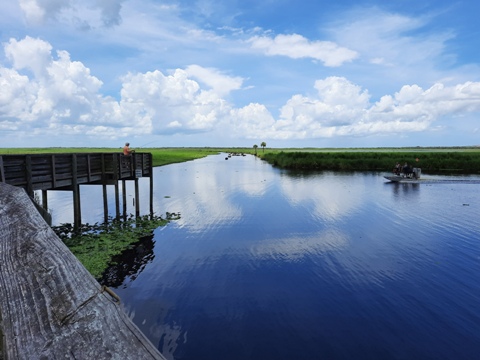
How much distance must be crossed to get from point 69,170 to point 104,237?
469 centimetres

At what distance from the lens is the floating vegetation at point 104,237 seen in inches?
680

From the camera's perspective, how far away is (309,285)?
1489 cm

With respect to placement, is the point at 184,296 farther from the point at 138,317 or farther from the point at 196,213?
the point at 196,213

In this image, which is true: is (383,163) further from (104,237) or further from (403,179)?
(104,237)

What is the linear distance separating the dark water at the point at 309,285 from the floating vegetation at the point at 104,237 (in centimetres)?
98

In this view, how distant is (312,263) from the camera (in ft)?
57.6

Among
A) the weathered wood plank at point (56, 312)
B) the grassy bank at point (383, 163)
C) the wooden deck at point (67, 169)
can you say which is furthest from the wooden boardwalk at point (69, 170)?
the grassy bank at point (383, 163)

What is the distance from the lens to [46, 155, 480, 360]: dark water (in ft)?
35.3

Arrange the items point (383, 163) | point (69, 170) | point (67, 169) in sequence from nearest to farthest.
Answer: point (67, 169), point (69, 170), point (383, 163)

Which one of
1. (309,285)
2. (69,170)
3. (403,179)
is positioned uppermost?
(69,170)

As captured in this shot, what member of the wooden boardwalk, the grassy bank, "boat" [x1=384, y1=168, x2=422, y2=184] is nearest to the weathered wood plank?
the wooden boardwalk

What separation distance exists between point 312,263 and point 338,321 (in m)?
5.64

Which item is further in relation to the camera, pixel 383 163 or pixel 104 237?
pixel 383 163

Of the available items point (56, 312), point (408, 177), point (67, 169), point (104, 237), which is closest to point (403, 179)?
point (408, 177)
